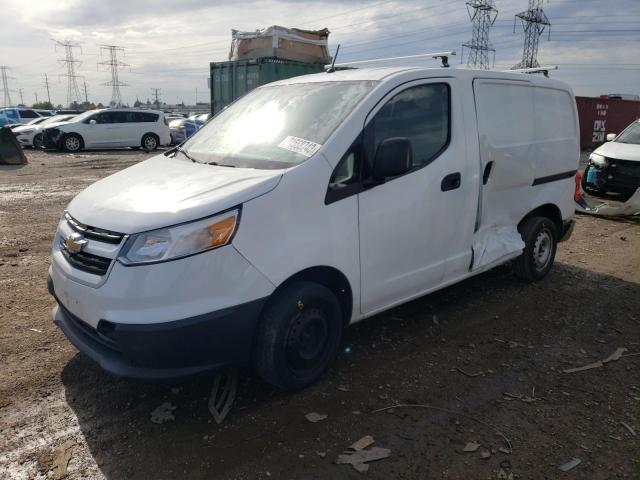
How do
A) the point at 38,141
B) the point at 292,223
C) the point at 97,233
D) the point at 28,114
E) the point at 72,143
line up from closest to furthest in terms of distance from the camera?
the point at 97,233 < the point at 292,223 < the point at 72,143 < the point at 38,141 < the point at 28,114

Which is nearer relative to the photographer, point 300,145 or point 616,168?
point 300,145

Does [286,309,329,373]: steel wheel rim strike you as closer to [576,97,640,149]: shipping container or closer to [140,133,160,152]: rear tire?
[140,133,160,152]: rear tire

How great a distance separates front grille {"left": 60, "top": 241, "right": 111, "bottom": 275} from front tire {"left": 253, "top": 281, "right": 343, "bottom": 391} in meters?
0.91

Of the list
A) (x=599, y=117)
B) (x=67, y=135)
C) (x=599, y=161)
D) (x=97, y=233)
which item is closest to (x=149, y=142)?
(x=67, y=135)

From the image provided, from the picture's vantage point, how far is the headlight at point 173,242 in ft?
8.61

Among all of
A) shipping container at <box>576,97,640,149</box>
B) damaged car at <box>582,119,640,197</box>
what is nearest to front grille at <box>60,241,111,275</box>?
damaged car at <box>582,119,640,197</box>

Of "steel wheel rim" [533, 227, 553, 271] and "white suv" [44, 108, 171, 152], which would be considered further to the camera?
"white suv" [44, 108, 171, 152]

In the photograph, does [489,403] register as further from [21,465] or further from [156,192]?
[21,465]

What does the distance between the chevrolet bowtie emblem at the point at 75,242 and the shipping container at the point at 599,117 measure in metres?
23.0

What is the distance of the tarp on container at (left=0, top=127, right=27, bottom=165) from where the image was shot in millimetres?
15312

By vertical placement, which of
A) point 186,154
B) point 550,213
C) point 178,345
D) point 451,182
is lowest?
point 178,345

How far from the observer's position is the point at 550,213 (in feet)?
17.8

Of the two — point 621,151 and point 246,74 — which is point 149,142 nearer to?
point 246,74

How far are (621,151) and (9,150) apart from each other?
52.9ft
